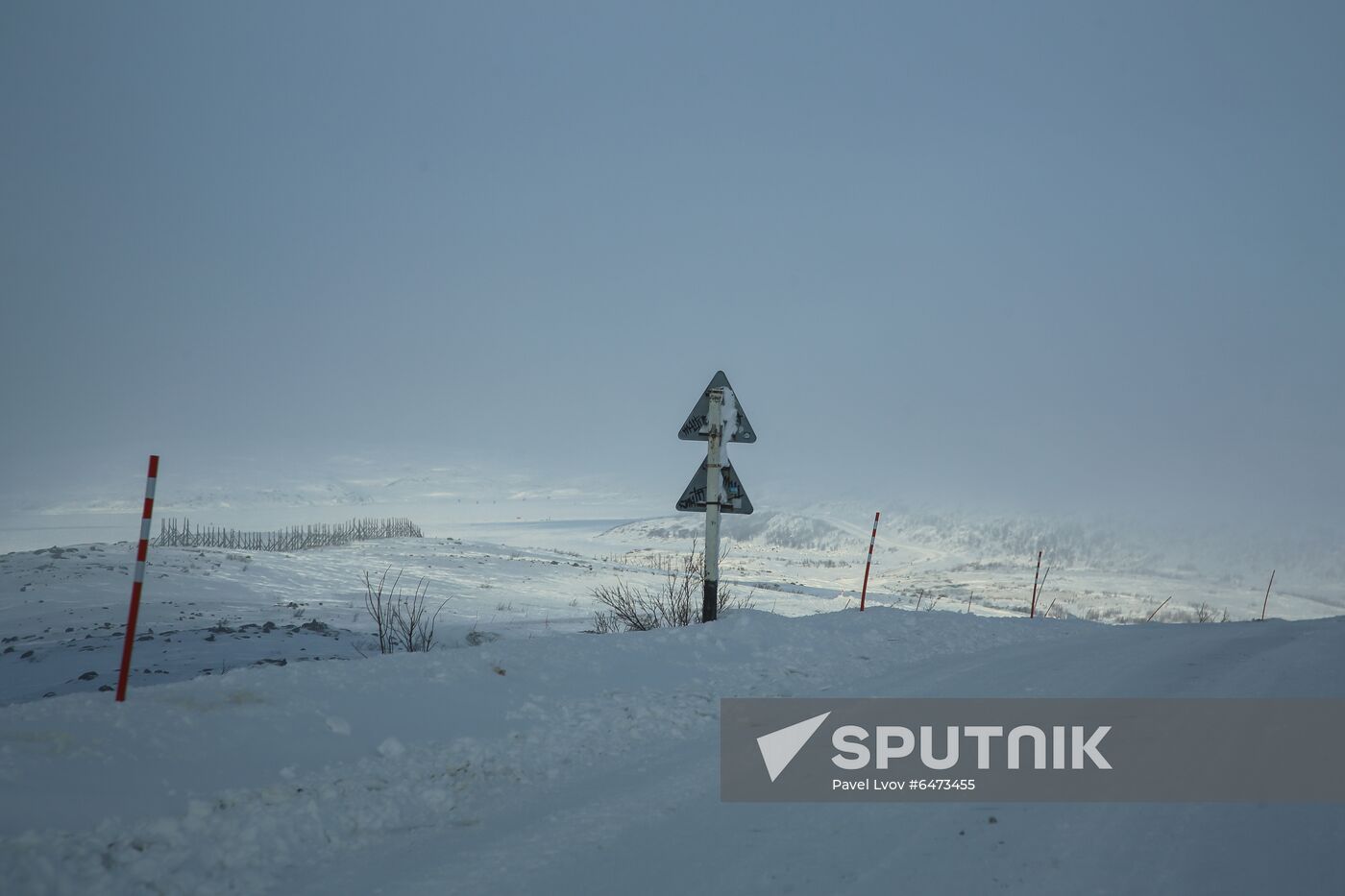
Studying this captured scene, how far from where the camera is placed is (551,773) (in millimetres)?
4820

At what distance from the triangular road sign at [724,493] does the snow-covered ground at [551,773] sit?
1.48 metres

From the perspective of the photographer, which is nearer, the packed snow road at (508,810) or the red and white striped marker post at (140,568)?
the packed snow road at (508,810)

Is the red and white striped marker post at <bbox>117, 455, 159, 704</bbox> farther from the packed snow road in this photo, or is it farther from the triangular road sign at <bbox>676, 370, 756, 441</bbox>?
the triangular road sign at <bbox>676, 370, 756, 441</bbox>

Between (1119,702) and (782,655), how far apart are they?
9.62ft

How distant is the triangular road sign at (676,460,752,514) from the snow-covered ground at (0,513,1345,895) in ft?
4.84

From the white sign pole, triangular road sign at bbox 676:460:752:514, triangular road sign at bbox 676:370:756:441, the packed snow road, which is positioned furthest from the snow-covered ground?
triangular road sign at bbox 676:370:756:441

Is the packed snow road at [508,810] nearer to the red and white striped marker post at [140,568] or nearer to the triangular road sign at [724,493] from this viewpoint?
the red and white striped marker post at [140,568]

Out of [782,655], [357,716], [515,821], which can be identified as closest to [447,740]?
[357,716]

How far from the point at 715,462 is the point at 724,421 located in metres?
0.54

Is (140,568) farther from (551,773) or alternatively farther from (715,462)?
(715,462)

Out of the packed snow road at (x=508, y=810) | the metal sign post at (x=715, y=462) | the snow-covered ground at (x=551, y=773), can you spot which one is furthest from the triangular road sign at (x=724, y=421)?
the packed snow road at (x=508, y=810)

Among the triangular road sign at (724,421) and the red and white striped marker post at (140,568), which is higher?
the triangular road sign at (724,421)

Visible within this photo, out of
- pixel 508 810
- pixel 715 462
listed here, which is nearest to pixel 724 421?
pixel 715 462

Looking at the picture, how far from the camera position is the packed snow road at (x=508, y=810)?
130 inches
